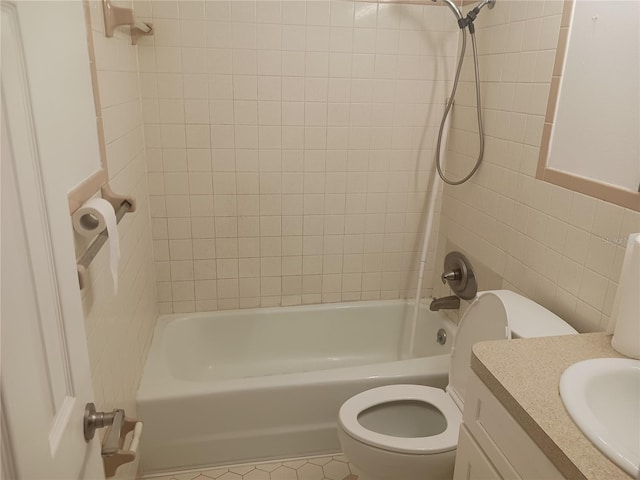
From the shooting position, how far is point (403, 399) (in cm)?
182

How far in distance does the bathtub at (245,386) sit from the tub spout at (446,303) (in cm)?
10

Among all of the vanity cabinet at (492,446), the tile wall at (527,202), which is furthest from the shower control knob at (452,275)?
the vanity cabinet at (492,446)

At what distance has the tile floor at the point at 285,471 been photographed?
6.43ft

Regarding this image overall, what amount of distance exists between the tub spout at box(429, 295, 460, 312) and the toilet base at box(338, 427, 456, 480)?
0.87 meters

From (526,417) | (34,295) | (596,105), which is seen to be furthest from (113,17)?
(526,417)

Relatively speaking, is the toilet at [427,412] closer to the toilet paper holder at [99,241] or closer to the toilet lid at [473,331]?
→ the toilet lid at [473,331]

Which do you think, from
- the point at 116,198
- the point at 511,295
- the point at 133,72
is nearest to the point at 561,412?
the point at 511,295

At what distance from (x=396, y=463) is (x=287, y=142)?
1431 millimetres

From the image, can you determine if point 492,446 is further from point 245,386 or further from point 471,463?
point 245,386

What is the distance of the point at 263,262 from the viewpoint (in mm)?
2436

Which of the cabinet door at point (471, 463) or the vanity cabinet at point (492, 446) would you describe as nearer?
the vanity cabinet at point (492, 446)

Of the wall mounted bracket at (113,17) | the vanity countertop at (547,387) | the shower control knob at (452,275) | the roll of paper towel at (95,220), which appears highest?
the wall mounted bracket at (113,17)

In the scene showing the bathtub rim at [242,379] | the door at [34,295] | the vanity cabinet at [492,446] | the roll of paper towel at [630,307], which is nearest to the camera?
the door at [34,295]

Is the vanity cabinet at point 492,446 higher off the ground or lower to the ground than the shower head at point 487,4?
lower
